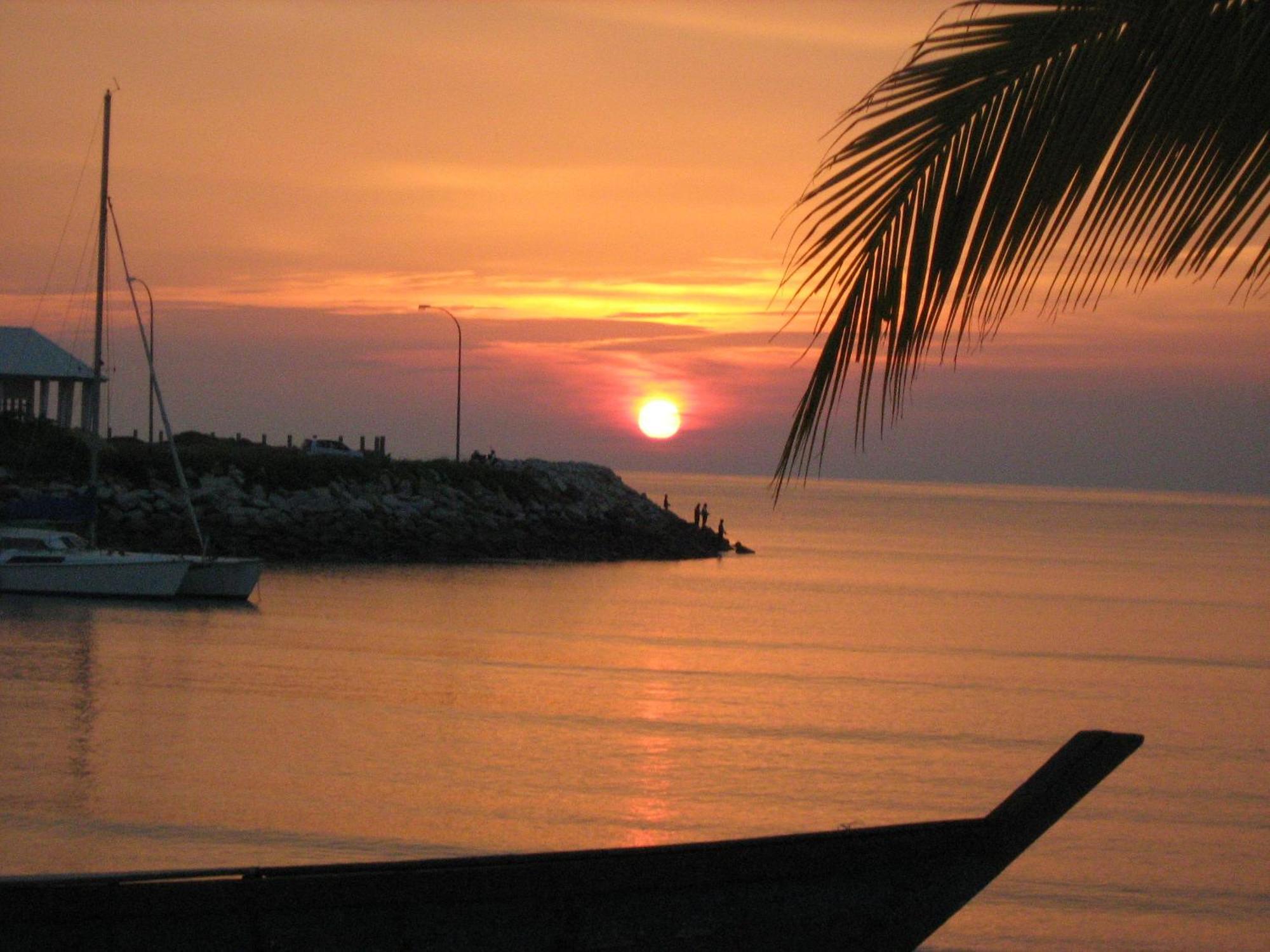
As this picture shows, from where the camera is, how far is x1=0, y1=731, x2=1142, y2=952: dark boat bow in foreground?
15.7ft

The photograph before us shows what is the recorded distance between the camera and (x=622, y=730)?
22047 mm

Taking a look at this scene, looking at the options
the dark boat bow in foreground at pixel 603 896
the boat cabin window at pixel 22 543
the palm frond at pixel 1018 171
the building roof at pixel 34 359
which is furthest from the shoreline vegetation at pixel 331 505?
the palm frond at pixel 1018 171

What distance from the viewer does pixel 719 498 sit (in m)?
196

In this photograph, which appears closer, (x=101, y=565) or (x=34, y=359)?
(x=101, y=565)

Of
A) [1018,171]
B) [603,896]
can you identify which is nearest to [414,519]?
[603,896]

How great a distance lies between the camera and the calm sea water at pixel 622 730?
1423 cm

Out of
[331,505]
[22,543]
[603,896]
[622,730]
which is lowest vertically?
[622,730]

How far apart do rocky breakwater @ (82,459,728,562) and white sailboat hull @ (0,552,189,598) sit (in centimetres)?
921

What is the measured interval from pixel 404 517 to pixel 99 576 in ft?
68.7

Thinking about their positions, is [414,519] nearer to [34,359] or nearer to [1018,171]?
[34,359]

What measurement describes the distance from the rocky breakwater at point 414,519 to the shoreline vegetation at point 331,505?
6cm

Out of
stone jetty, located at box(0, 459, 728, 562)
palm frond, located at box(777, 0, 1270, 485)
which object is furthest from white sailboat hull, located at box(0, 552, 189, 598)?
palm frond, located at box(777, 0, 1270, 485)

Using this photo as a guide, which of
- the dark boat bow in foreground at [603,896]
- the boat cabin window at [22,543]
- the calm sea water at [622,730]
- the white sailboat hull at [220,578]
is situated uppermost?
the boat cabin window at [22,543]

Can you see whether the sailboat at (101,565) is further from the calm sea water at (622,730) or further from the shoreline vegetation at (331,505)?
the shoreline vegetation at (331,505)
